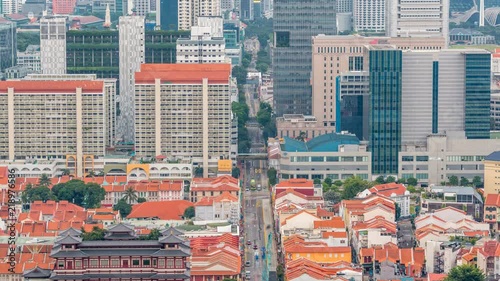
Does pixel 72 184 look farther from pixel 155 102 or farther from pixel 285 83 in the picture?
pixel 285 83

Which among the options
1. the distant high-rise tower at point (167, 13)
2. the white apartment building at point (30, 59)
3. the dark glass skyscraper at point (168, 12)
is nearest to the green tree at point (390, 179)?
the white apartment building at point (30, 59)

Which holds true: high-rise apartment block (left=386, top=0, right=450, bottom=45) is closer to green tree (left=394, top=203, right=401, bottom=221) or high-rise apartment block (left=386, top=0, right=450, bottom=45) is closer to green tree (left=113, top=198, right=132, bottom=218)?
green tree (left=394, top=203, right=401, bottom=221)

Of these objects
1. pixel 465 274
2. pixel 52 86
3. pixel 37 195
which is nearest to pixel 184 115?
pixel 52 86

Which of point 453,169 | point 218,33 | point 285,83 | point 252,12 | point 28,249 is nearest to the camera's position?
point 28,249

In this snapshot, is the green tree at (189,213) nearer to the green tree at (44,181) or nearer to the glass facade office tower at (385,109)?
the green tree at (44,181)

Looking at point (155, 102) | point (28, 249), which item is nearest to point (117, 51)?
point (155, 102)

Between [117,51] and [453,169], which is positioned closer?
[453,169]
